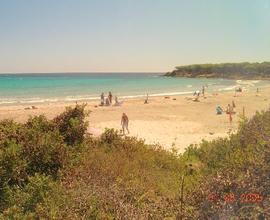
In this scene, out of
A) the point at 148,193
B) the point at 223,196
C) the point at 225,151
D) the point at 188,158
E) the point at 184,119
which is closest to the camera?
the point at 223,196

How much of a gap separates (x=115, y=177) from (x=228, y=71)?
134060mm

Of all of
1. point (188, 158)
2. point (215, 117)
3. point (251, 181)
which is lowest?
point (215, 117)

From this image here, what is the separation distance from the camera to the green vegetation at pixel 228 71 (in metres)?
120

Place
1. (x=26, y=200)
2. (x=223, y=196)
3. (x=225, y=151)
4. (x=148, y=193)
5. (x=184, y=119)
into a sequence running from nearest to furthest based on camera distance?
(x=223, y=196), (x=26, y=200), (x=148, y=193), (x=225, y=151), (x=184, y=119)

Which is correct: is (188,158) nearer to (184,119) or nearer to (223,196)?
(223,196)

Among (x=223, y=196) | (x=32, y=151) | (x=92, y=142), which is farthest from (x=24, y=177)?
(x=223, y=196)

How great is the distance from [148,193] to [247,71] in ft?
413

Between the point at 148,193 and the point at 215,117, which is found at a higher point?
the point at 148,193

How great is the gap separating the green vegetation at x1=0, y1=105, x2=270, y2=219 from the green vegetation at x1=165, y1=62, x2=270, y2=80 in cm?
10869

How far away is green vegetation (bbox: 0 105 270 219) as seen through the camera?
4.59 m

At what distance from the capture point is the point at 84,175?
6.00 m
